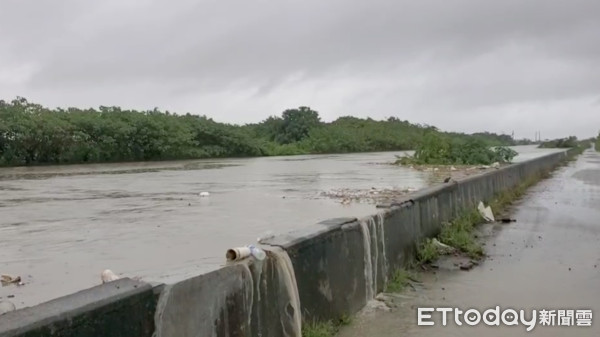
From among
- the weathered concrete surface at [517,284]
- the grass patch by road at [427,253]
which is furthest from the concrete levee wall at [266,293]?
the weathered concrete surface at [517,284]

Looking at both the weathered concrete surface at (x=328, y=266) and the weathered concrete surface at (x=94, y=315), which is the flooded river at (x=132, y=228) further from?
the weathered concrete surface at (x=328, y=266)

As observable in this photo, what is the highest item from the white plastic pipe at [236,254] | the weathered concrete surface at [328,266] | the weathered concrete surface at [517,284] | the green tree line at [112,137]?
the green tree line at [112,137]

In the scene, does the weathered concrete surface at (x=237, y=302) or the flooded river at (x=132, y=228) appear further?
the flooded river at (x=132, y=228)

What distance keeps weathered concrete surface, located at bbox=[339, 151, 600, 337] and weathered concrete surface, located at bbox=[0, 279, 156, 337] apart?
2.07m

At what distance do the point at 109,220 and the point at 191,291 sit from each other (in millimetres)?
5164

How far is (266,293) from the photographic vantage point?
3.57m

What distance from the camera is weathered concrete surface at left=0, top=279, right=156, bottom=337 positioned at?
2.19m

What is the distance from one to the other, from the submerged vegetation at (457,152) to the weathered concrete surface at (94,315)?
70.7 feet

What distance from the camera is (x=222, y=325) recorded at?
318 centimetres

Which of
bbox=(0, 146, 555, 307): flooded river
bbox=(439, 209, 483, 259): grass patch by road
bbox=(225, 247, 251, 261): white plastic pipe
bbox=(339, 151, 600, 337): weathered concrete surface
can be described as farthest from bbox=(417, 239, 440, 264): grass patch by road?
bbox=(225, 247, 251, 261): white plastic pipe

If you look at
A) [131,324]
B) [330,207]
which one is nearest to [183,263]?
[131,324]

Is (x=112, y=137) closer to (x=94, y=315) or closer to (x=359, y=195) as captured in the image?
(x=359, y=195)

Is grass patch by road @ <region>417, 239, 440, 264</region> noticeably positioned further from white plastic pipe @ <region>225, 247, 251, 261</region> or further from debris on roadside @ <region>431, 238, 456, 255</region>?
white plastic pipe @ <region>225, 247, 251, 261</region>

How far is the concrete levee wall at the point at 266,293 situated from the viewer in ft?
7.91
